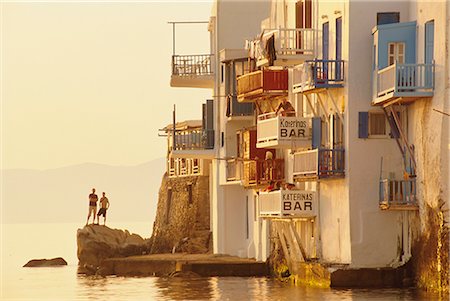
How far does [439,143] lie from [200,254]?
2626 centimetres

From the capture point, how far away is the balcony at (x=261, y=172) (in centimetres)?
8062

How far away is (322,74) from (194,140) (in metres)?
18.6

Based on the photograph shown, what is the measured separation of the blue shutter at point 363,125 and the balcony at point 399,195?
70.7 inches

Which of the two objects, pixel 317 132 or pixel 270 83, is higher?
pixel 270 83

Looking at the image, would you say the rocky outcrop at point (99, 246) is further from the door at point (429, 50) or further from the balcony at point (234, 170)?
the door at point (429, 50)

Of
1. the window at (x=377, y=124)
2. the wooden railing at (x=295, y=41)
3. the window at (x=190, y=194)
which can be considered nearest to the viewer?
the window at (x=377, y=124)

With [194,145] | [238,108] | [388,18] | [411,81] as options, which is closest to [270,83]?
[238,108]

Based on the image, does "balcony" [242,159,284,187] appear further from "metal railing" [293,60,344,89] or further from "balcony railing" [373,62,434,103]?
"balcony railing" [373,62,434,103]

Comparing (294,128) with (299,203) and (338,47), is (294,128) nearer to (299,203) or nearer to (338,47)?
(299,203)

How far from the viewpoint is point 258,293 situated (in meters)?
72.1

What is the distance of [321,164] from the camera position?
71938mm

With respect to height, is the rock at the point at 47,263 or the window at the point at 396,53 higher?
the window at the point at 396,53

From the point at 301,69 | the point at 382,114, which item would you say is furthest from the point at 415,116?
the point at 301,69

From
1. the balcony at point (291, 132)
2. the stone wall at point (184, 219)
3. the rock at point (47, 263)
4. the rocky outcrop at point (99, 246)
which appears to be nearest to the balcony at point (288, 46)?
the balcony at point (291, 132)
